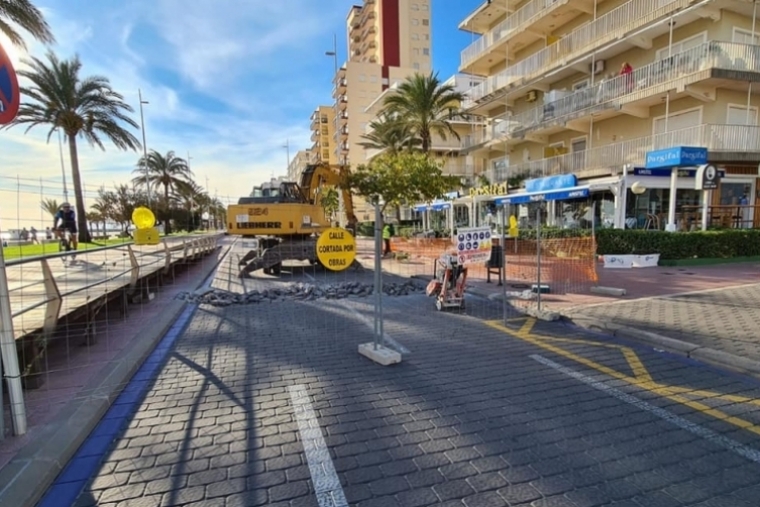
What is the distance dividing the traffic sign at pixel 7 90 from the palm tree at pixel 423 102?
26225 millimetres

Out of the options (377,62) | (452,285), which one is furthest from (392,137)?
(377,62)

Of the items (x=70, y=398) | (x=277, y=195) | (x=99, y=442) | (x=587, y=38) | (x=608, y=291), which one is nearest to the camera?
(x=99, y=442)

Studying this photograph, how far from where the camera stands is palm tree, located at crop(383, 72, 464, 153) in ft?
88.7

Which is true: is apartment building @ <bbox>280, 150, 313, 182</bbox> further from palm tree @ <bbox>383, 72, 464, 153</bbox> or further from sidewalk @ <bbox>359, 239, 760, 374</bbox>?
sidewalk @ <bbox>359, 239, 760, 374</bbox>

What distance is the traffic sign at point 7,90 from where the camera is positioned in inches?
111

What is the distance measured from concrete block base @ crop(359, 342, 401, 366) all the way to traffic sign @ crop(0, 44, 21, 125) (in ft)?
12.9

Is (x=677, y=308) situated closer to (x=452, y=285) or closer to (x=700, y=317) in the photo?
(x=700, y=317)

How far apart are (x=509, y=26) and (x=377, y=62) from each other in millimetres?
43486

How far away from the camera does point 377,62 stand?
6500 centimetres

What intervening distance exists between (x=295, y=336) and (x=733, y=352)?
5529 mm

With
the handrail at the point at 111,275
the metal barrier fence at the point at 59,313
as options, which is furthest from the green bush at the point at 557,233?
the metal barrier fence at the point at 59,313

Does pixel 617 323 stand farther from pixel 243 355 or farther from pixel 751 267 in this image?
pixel 751 267

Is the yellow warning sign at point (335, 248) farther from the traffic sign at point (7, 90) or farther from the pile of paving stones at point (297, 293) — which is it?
the pile of paving stones at point (297, 293)

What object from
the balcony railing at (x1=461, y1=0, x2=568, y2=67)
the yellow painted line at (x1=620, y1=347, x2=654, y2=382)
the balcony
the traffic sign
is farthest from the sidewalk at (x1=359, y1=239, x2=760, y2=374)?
the balcony railing at (x1=461, y1=0, x2=568, y2=67)
